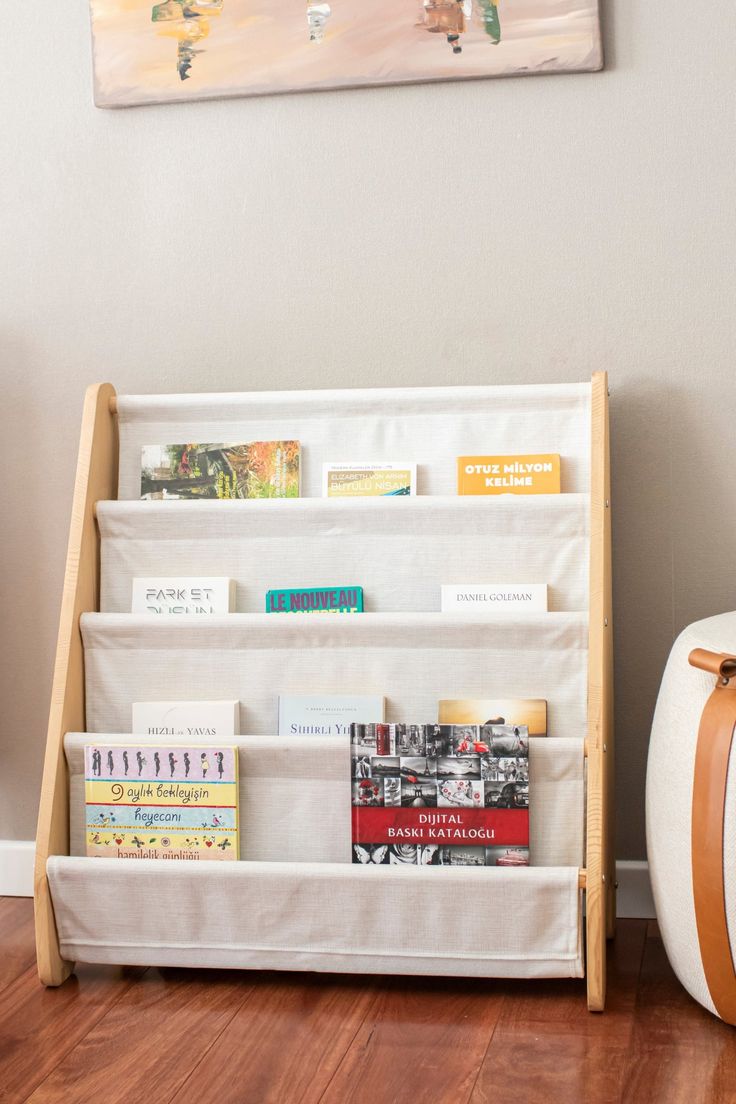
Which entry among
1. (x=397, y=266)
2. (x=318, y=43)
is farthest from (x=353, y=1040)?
(x=318, y=43)

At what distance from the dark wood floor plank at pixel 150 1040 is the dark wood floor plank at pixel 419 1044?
199 millimetres

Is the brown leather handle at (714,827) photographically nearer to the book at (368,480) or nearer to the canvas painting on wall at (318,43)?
the book at (368,480)

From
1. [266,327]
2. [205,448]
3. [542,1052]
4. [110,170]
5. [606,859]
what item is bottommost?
[542,1052]

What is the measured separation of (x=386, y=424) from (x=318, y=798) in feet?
A: 2.02

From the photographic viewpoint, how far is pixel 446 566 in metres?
1.66

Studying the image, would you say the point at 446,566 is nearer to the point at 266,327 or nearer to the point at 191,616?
the point at 191,616

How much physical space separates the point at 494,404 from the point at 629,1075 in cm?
98

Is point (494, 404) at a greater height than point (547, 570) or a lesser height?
greater

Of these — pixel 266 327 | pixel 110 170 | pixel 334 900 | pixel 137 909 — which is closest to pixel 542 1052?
pixel 334 900

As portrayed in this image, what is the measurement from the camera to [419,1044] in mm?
1354

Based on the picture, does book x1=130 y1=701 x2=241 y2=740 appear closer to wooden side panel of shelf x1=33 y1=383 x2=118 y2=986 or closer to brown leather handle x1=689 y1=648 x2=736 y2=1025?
wooden side panel of shelf x1=33 y1=383 x2=118 y2=986

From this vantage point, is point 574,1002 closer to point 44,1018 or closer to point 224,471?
point 44,1018

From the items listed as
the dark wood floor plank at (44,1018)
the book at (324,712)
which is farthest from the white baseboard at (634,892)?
the dark wood floor plank at (44,1018)

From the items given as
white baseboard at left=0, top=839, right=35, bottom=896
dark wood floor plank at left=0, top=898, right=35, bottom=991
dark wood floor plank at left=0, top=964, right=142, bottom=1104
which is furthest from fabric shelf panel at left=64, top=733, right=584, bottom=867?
white baseboard at left=0, top=839, right=35, bottom=896
